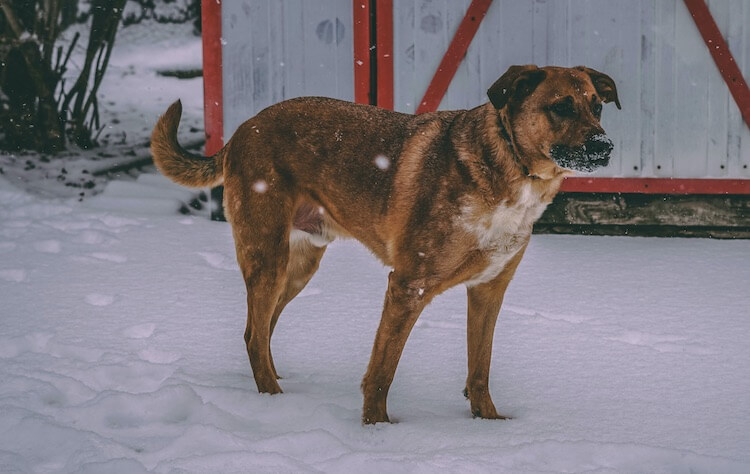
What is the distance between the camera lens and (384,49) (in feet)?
23.3

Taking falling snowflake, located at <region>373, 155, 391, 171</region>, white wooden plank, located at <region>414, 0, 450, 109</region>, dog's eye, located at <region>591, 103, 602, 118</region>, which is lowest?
falling snowflake, located at <region>373, 155, 391, 171</region>

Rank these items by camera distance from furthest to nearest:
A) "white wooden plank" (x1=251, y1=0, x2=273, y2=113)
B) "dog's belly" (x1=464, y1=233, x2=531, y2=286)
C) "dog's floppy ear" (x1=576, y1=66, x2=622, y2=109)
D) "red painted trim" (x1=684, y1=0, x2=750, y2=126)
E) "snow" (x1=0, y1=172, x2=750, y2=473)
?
"white wooden plank" (x1=251, y1=0, x2=273, y2=113) → "red painted trim" (x1=684, y1=0, x2=750, y2=126) → "dog's floppy ear" (x1=576, y1=66, x2=622, y2=109) → "dog's belly" (x1=464, y1=233, x2=531, y2=286) → "snow" (x1=0, y1=172, x2=750, y2=473)

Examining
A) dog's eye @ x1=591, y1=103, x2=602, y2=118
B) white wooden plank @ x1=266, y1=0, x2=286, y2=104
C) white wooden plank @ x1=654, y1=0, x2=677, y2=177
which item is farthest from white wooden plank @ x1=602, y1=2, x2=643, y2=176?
dog's eye @ x1=591, y1=103, x2=602, y2=118

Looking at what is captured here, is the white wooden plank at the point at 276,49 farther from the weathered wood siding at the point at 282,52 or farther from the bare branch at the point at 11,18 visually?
the bare branch at the point at 11,18

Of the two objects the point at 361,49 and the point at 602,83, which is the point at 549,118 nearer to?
the point at 602,83

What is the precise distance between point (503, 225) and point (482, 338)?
627 millimetres

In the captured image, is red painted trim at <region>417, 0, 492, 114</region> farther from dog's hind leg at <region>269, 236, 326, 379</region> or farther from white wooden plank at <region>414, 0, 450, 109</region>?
dog's hind leg at <region>269, 236, 326, 379</region>

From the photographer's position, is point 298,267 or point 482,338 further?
point 298,267

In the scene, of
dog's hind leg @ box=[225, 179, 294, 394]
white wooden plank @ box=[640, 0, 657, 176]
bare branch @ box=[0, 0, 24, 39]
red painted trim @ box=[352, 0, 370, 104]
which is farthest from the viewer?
bare branch @ box=[0, 0, 24, 39]

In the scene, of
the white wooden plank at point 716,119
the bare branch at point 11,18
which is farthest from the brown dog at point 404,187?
the bare branch at point 11,18

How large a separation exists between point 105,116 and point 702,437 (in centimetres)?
1024

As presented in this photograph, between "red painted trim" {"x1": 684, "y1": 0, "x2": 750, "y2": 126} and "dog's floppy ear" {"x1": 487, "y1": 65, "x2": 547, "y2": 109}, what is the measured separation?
3868mm

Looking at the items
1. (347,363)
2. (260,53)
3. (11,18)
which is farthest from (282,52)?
(347,363)

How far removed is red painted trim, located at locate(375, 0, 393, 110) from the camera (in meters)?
7.04
